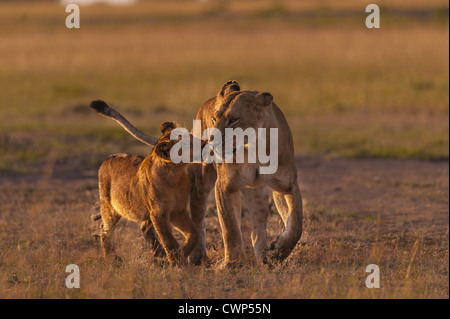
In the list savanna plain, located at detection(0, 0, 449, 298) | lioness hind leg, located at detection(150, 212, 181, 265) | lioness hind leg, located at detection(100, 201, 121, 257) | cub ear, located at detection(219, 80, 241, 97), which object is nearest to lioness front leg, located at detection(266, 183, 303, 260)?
savanna plain, located at detection(0, 0, 449, 298)

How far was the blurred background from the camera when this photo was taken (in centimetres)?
1357

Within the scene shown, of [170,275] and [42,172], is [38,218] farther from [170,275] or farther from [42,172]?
[42,172]

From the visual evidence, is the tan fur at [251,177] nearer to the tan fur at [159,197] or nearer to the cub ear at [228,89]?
the cub ear at [228,89]

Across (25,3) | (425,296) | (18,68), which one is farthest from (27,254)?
(25,3)

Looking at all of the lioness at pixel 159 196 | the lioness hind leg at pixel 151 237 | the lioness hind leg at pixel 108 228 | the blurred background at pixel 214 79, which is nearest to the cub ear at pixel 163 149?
the lioness at pixel 159 196

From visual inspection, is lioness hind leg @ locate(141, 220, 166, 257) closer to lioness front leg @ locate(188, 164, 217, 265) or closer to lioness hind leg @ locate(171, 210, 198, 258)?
lioness front leg @ locate(188, 164, 217, 265)

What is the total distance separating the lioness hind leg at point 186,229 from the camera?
5648 millimetres

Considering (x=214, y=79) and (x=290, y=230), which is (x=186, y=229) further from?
(x=214, y=79)

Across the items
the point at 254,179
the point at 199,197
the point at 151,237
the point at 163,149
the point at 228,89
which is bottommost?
the point at 151,237

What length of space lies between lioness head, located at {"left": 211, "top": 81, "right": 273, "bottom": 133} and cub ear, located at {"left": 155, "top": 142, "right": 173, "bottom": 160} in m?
0.40

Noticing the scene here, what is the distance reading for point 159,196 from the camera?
5.62 meters

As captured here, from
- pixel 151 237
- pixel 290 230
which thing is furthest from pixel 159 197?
pixel 290 230

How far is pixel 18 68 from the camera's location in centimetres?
2573

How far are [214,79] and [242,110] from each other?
1824cm
